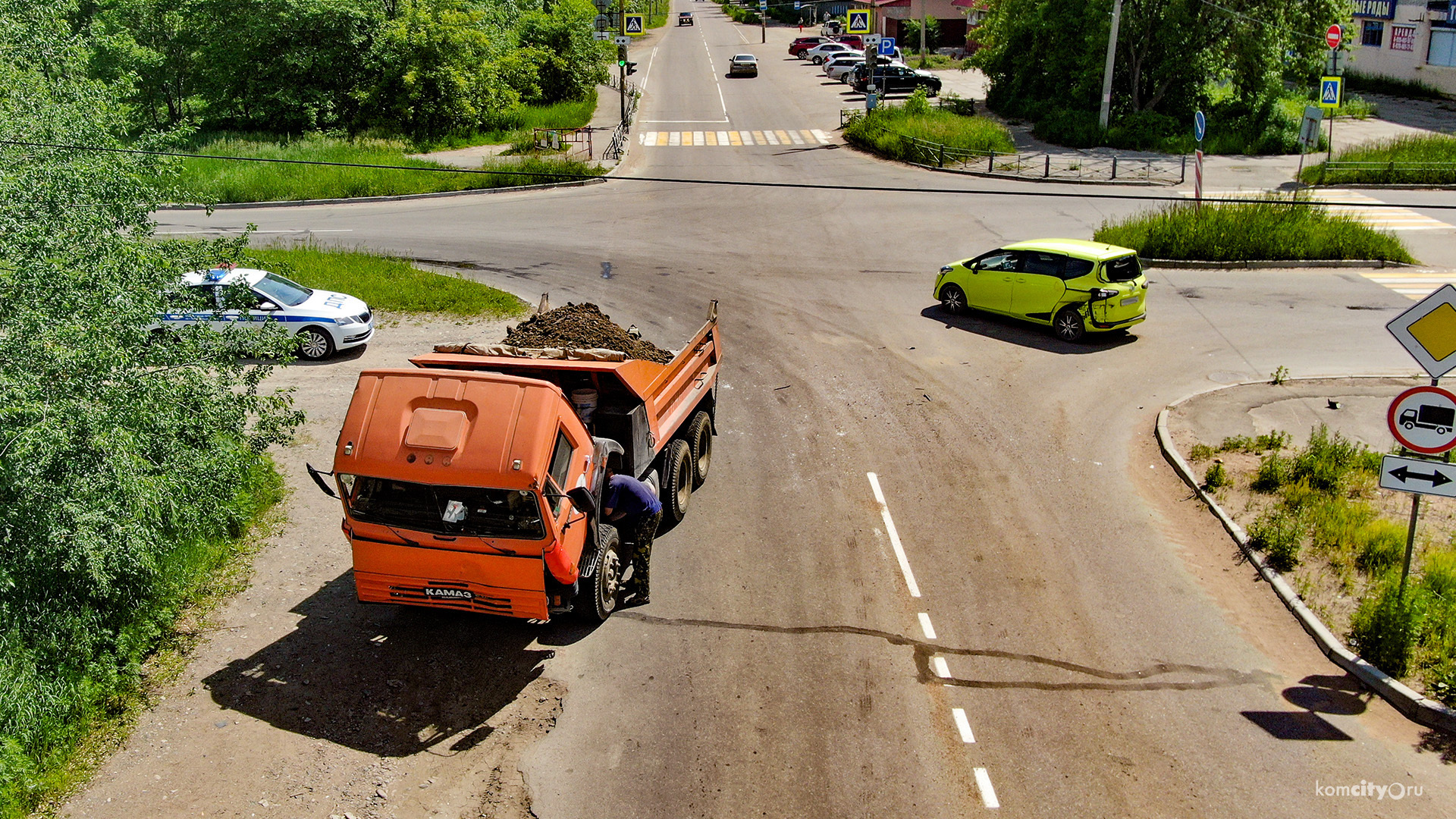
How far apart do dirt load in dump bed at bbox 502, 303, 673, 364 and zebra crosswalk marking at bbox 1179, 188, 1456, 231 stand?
18525mm

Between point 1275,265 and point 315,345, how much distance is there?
21453 millimetres

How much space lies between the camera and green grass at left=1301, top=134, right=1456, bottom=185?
3130 centimetres

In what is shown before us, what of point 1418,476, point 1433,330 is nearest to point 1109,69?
point 1433,330

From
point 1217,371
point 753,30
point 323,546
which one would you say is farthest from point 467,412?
point 753,30

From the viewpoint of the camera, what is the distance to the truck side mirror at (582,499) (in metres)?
9.33

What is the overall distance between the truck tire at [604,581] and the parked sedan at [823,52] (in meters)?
57.4

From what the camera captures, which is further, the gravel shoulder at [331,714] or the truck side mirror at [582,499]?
the truck side mirror at [582,499]

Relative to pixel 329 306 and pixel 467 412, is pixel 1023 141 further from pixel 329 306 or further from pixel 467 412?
pixel 467 412

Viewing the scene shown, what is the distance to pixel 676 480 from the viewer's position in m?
12.5

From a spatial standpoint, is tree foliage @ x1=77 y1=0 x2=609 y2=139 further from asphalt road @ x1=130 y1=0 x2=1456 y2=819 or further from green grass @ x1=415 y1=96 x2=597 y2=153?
asphalt road @ x1=130 y1=0 x2=1456 y2=819

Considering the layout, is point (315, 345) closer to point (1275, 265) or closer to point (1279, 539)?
point (1279, 539)

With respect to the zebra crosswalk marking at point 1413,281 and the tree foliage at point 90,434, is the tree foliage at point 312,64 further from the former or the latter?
the zebra crosswalk marking at point 1413,281

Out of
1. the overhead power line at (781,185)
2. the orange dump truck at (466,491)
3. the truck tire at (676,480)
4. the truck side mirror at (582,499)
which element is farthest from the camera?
the overhead power line at (781,185)

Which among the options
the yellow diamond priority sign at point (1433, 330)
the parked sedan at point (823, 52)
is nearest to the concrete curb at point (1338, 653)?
the yellow diamond priority sign at point (1433, 330)
